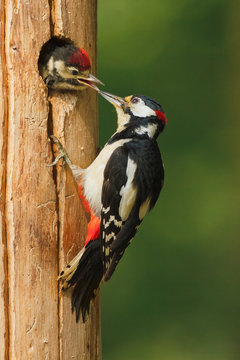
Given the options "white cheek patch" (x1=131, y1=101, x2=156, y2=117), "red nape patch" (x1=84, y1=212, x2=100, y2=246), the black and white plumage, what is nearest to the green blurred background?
"white cheek patch" (x1=131, y1=101, x2=156, y2=117)

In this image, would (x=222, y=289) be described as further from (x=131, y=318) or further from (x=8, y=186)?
(x=8, y=186)

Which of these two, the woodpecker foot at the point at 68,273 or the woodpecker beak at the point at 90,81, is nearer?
the woodpecker foot at the point at 68,273

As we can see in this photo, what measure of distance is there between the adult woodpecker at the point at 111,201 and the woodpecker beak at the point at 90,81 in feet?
0.91

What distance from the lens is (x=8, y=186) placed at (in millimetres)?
2746

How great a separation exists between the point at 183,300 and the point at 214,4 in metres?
2.64

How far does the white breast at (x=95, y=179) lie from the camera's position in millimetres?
2996

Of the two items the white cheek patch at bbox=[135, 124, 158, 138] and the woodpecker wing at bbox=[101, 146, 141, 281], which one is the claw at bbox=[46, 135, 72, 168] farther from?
the white cheek patch at bbox=[135, 124, 158, 138]

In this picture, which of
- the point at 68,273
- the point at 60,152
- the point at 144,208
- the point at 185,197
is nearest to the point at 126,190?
the point at 144,208

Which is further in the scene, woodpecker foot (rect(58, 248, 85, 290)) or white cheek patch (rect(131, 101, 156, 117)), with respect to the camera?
white cheek patch (rect(131, 101, 156, 117))

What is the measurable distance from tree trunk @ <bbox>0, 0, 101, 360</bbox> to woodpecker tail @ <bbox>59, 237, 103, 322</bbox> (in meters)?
0.04

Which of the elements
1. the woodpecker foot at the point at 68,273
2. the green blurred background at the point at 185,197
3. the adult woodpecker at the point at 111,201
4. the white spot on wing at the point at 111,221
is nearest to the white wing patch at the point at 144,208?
the adult woodpecker at the point at 111,201

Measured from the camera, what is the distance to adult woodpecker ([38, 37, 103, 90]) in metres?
2.97

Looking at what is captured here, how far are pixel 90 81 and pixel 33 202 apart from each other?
2.07 ft

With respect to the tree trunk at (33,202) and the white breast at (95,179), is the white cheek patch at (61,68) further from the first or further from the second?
the white breast at (95,179)
